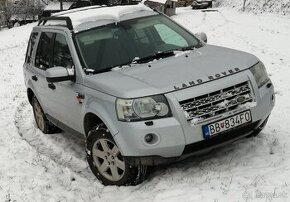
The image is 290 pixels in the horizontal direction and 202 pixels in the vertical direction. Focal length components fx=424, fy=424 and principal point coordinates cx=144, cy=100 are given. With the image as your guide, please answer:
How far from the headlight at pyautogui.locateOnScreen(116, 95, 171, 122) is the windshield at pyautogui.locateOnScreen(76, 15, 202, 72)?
39.9 inches

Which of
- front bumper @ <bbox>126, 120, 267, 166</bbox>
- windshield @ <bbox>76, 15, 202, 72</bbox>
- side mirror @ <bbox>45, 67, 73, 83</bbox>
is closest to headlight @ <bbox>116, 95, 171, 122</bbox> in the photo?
front bumper @ <bbox>126, 120, 267, 166</bbox>

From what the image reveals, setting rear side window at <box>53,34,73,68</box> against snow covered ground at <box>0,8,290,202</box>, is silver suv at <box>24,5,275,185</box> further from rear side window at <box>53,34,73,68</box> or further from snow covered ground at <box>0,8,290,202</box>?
snow covered ground at <box>0,8,290,202</box>

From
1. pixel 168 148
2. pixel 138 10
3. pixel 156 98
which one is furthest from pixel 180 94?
pixel 138 10

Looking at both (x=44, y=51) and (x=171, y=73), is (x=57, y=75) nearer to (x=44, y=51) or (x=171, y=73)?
(x=171, y=73)

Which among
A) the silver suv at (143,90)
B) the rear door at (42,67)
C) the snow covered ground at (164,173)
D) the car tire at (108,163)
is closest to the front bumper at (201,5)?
the snow covered ground at (164,173)

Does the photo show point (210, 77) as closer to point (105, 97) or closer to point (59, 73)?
point (105, 97)

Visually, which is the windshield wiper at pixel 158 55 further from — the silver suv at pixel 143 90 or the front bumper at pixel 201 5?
the front bumper at pixel 201 5

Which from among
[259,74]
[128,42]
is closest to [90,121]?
[128,42]

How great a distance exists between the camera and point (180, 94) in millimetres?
4516

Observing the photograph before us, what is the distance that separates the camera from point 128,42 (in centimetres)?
578

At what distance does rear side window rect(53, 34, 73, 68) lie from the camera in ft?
19.2

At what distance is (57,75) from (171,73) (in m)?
1.51

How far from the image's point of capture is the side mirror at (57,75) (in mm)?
5363

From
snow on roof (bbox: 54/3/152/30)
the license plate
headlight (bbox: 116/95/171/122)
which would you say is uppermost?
snow on roof (bbox: 54/3/152/30)
